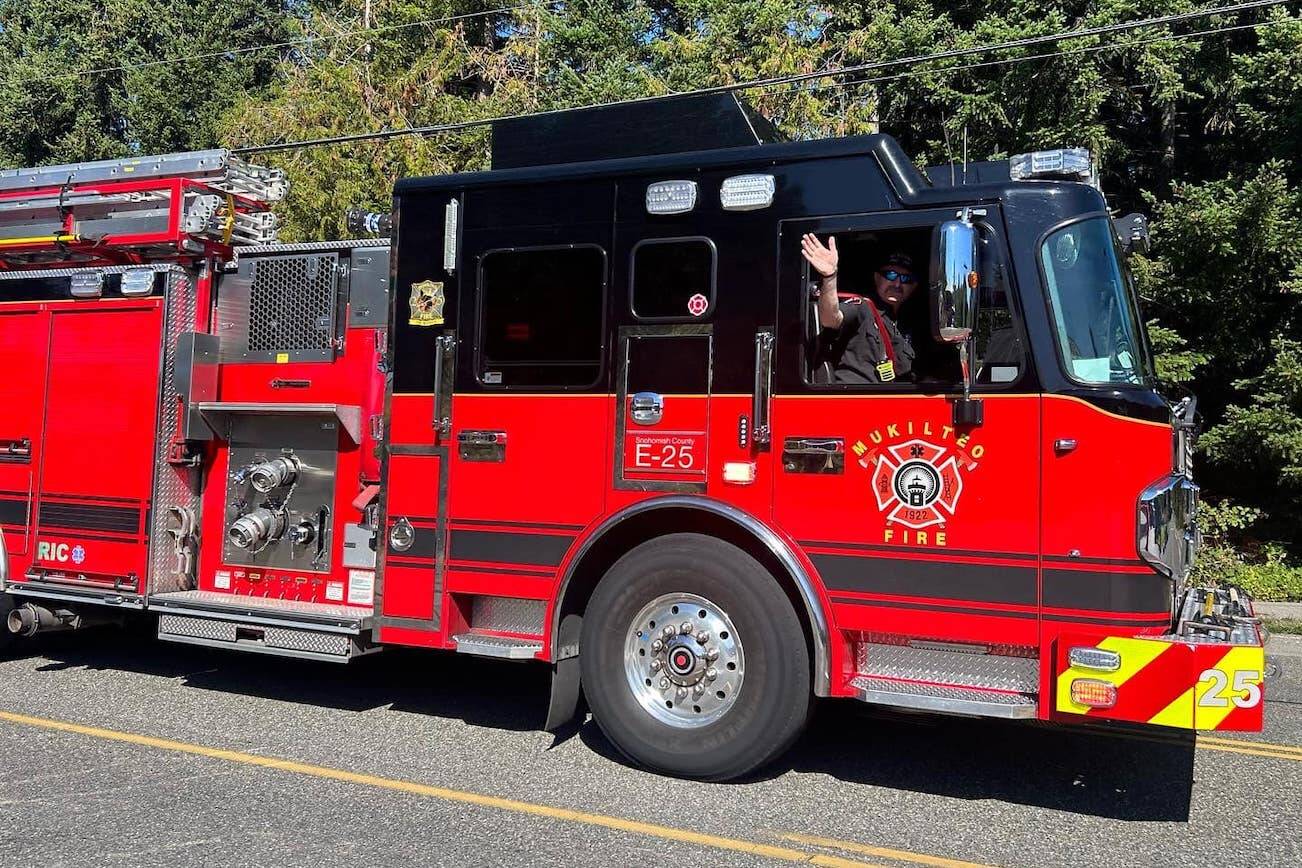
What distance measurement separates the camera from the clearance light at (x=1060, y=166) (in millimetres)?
4773

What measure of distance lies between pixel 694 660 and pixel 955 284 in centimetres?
205

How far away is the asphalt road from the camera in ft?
14.0

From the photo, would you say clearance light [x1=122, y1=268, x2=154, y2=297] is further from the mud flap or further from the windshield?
the windshield

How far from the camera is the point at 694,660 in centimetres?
507

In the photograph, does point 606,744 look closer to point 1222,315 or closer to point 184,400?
point 184,400

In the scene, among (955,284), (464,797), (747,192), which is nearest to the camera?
(955,284)

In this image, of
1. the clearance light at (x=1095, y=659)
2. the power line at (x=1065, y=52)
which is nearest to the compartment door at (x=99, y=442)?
the clearance light at (x=1095, y=659)

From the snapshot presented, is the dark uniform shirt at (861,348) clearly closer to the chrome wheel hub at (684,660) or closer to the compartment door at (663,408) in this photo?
the compartment door at (663,408)

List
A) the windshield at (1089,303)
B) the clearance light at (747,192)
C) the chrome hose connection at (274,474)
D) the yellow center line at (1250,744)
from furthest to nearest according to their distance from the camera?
1. the chrome hose connection at (274,474)
2. the yellow center line at (1250,744)
3. the clearance light at (747,192)
4. the windshield at (1089,303)

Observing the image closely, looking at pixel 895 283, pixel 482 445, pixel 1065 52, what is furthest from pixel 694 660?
pixel 1065 52

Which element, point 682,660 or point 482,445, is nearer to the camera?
point 682,660

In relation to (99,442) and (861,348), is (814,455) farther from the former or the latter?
(99,442)

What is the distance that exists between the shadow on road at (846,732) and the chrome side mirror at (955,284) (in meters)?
2.17

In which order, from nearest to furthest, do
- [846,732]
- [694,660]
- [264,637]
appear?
1. [694,660]
2. [846,732]
3. [264,637]
